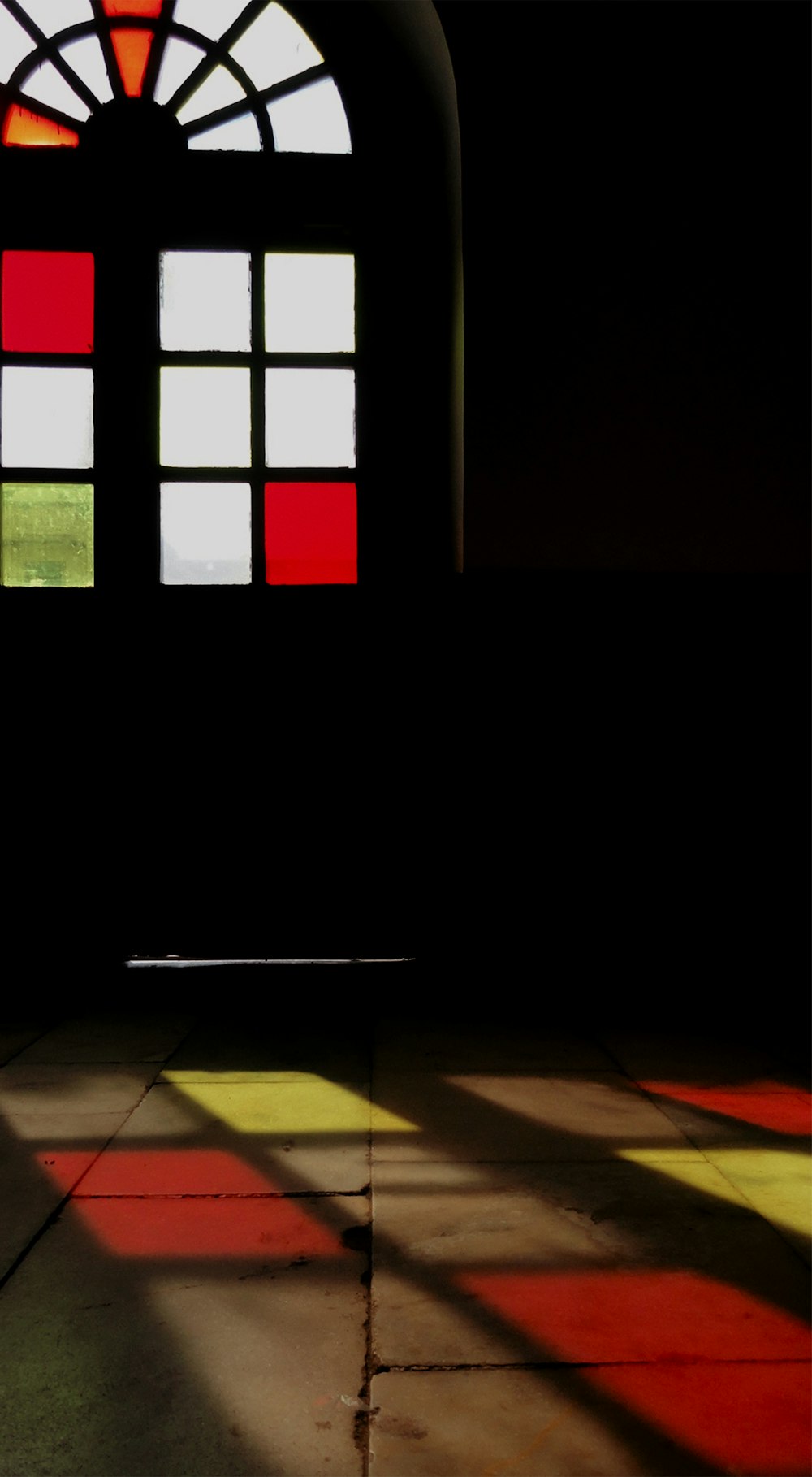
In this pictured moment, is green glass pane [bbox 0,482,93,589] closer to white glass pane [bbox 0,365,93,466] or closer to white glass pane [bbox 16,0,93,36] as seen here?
white glass pane [bbox 0,365,93,466]

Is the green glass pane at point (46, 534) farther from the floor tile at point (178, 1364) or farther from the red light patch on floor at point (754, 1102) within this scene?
the red light patch on floor at point (754, 1102)

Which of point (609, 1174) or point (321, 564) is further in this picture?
point (321, 564)

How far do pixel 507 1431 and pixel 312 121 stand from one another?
4.02m

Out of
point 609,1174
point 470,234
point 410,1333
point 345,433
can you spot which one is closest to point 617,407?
point 470,234

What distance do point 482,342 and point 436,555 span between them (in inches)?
29.7

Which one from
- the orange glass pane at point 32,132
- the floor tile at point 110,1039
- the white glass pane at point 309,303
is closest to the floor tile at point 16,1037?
the floor tile at point 110,1039

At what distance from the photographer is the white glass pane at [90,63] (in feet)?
11.5

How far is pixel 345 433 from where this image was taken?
142 inches

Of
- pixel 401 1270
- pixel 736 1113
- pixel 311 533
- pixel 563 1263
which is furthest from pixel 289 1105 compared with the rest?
pixel 311 533

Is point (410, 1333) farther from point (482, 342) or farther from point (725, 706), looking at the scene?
point (482, 342)

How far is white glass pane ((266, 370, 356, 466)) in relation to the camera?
3.57m

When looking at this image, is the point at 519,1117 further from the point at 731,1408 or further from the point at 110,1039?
the point at 110,1039

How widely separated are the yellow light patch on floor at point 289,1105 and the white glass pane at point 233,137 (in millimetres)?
3275

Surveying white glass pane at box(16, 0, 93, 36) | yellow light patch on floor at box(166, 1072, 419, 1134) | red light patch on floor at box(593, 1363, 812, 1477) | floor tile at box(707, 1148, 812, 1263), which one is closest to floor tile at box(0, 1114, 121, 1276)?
yellow light patch on floor at box(166, 1072, 419, 1134)
